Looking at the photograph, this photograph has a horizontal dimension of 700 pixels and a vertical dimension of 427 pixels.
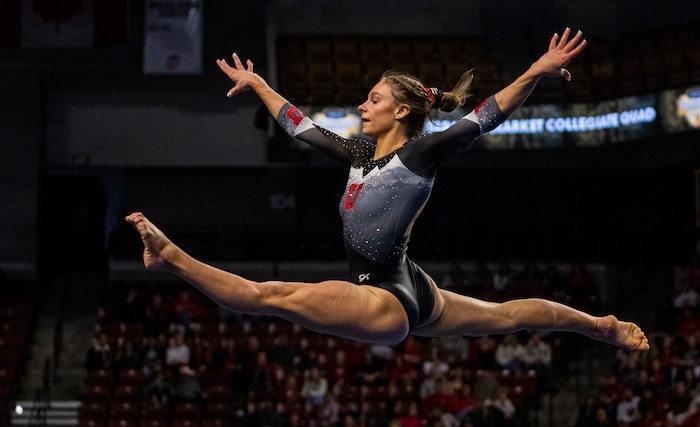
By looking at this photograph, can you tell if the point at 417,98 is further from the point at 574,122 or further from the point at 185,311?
the point at 574,122

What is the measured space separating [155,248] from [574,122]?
1333 cm

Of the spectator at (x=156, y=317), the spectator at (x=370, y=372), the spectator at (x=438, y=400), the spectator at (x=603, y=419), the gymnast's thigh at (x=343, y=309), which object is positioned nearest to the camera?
the gymnast's thigh at (x=343, y=309)

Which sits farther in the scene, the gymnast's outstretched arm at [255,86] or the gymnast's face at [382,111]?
the gymnast's outstretched arm at [255,86]

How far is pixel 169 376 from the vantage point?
46.4ft

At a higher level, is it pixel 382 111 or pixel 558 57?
pixel 558 57

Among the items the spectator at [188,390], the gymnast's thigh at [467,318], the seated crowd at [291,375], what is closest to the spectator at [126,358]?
the seated crowd at [291,375]

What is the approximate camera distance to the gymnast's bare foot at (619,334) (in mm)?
5645

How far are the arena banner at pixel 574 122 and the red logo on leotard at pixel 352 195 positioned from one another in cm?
1073

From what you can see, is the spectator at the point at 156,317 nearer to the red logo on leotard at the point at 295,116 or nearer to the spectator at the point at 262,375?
the spectator at the point at 262,375

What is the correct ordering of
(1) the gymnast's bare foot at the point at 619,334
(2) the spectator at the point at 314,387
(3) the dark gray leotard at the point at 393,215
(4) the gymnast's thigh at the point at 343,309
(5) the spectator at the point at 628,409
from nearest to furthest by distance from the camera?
(4) the gymnast's thigh at the point at 343,309, (3) the dark gray leotard at the point at 393,215, (1) the gymnast's bare foot at the point at 619,334, (5) the spectator at the point at 628,409, (2) the spectator at the point at 314,387

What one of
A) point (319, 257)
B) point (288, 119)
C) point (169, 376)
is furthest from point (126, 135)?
point (288, 119)

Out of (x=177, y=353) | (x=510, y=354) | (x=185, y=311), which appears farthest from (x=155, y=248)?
(x=185, y=311)

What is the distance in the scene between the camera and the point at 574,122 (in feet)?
55.9

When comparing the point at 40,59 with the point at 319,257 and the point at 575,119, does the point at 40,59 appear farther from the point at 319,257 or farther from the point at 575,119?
the point at 575,119
